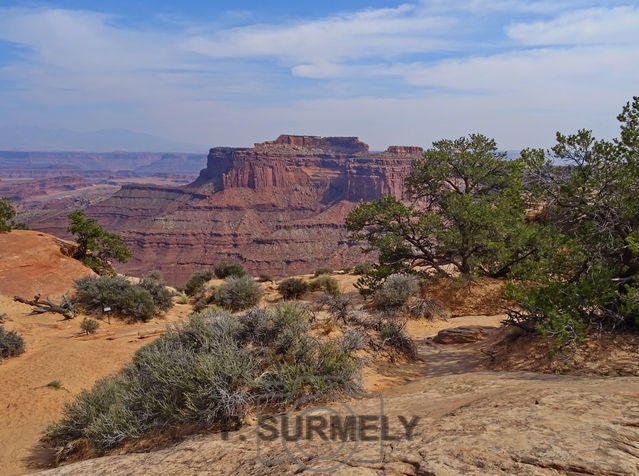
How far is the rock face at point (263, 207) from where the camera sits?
103m

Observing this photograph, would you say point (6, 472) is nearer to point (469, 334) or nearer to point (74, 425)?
point (74, 425)

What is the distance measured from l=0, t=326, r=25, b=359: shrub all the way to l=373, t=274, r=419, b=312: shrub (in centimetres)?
1176

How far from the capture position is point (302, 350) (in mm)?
6984

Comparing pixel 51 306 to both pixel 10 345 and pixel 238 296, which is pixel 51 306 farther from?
pixel 238 296

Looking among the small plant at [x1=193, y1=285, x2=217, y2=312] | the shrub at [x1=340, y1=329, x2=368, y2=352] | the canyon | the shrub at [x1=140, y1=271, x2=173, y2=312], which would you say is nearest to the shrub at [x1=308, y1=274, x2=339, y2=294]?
the small plant at [x1=193, y1=285, x2=217, y2=312]

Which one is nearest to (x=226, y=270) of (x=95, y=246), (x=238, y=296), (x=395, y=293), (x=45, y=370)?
(x=95, y=246)

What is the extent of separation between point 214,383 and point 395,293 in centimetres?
1062

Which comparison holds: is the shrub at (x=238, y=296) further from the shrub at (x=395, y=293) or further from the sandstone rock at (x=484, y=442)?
the sandstone rock at (x=484, y=442)

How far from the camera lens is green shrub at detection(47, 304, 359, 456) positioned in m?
5.97

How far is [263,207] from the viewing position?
12962 centimetres

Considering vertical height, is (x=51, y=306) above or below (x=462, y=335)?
below

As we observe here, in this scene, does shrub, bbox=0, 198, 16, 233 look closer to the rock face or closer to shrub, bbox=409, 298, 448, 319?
shrub, bbox=409, 298, 448, 319

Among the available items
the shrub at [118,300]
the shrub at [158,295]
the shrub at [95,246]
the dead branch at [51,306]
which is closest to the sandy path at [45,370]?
the dead branch at [51,306]

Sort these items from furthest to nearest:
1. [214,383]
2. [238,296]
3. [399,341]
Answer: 1. [238,296]
2. [399,341]
3. [214,383]
